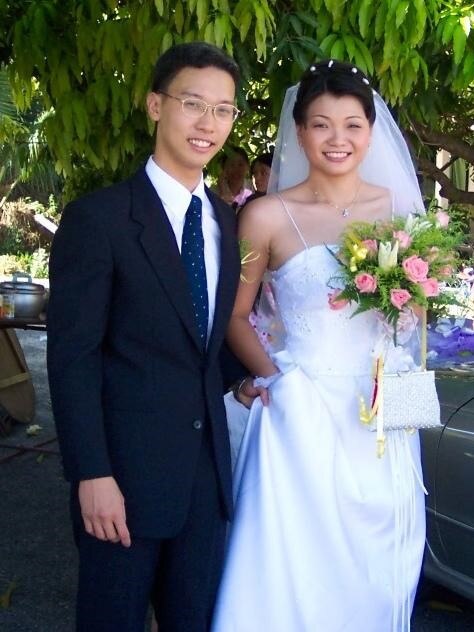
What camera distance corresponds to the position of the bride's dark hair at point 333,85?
245 centimetres

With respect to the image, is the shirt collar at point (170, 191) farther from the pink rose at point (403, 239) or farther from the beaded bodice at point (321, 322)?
the pink rose at point (403, 239)

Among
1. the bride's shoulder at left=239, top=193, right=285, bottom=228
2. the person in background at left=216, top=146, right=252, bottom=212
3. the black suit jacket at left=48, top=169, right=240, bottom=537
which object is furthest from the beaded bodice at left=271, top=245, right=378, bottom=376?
the person in background at left=216, top=146, right=252, bottom=212

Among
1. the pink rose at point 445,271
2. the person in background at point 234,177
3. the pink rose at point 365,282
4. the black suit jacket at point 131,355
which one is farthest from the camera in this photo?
the person in background at point 234,177

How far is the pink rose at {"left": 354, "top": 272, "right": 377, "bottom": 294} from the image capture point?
7.29ft

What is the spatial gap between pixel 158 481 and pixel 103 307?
0.45 meters

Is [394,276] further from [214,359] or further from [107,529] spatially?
[107,529]

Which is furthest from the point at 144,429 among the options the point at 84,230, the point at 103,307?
the point at 84,230

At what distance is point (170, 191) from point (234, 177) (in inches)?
109

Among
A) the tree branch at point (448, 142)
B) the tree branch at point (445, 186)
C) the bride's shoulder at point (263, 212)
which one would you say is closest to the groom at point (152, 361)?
the bride's shoulder at point (263, 212)

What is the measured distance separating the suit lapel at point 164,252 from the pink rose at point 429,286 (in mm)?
638

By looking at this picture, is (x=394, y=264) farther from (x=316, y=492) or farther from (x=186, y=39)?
(x=186, y=39)

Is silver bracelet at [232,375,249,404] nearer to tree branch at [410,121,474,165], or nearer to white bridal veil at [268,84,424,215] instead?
white bridal veil at [268,84,424,215]

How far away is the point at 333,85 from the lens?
245 cm

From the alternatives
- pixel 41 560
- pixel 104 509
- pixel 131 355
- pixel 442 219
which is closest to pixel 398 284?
pixel 442 219
